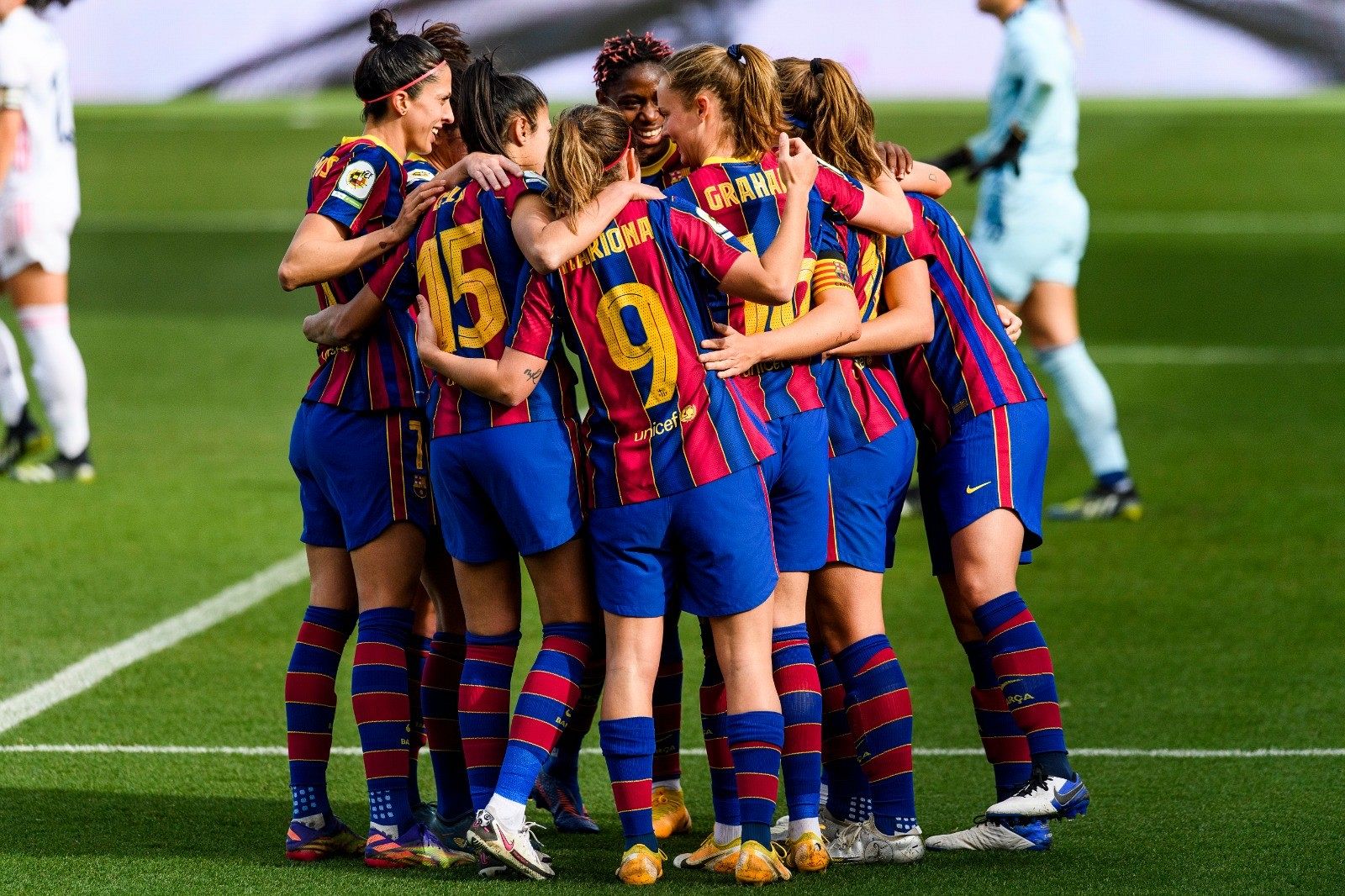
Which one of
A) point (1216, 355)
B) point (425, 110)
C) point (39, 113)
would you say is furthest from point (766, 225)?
point (1216, 355)

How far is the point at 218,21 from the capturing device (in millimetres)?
18656

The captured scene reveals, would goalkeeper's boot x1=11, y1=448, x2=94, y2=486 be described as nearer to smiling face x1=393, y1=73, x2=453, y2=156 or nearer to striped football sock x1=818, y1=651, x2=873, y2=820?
smiling face x1=393, y1=73, x2=453, y2=156

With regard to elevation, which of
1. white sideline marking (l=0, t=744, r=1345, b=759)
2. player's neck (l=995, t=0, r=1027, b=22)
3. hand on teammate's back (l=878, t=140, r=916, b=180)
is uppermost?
player's neck (l=995, t=0, r=1027, b=22)

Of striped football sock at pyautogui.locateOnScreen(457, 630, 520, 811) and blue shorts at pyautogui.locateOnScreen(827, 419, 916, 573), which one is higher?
blue shorts at pyautogui.locateOnScreen(827, 419, 916, 573)

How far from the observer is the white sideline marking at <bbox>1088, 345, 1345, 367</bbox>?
45.1 ft

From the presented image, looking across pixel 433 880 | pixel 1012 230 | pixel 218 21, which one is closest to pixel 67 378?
pixel 1012 230

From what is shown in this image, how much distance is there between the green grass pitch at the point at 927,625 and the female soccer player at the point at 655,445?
322 mm

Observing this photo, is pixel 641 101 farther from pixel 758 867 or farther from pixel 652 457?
pixel 758 867

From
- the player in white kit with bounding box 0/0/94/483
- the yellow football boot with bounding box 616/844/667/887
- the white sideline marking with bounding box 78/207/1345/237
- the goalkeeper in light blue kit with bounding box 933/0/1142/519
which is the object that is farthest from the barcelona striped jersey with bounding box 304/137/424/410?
Result: the white sideline marking with bounding box 78/207/1345/237

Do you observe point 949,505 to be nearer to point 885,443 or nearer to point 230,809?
point 885,443

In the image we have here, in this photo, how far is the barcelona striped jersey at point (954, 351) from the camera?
15.5 feet

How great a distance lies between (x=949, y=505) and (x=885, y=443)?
0.25m

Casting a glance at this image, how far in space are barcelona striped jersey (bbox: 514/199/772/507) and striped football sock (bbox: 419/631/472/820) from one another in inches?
30.0

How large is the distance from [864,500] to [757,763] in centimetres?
72
